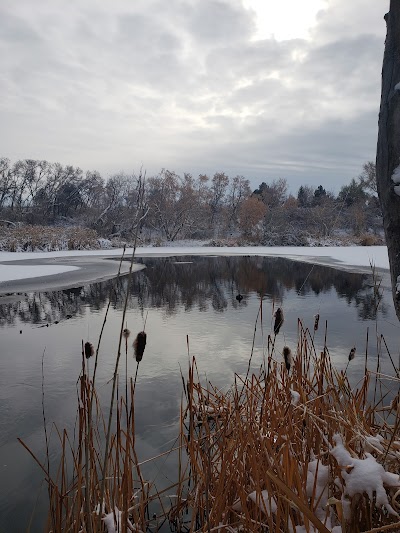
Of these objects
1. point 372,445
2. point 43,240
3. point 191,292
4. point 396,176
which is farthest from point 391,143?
point 43,240

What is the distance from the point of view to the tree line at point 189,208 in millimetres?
39500

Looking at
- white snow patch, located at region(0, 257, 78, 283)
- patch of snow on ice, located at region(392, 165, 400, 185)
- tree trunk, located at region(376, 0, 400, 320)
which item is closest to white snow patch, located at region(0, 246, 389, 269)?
white snow patch, located at region(0, 257, 78, 283)

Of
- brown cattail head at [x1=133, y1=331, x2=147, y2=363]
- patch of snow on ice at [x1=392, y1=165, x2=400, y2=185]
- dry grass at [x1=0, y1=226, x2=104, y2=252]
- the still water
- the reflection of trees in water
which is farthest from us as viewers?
dry grass at [x1=0, y1=226, x2=104, y2=252]

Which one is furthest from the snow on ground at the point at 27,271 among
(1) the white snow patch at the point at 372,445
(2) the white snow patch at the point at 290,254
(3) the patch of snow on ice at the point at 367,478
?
(3) the patch of snow on ice at the point at 367,478

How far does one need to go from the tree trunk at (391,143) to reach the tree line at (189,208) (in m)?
33.5

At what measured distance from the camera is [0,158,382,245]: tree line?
3950 centimetres

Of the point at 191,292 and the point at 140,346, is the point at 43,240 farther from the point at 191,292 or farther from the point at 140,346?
the point at 140,346

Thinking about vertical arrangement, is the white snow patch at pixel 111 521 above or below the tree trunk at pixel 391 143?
below

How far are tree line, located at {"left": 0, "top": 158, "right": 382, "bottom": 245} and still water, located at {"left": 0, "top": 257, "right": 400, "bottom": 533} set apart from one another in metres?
25.7

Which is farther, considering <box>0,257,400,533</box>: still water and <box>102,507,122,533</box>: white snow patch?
<box>0,257,400,533</box>: still water

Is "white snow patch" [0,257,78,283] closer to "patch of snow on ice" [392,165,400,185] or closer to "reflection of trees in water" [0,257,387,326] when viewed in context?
"reflection of trees in water" [0,257,387,326]

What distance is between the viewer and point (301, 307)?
863cm

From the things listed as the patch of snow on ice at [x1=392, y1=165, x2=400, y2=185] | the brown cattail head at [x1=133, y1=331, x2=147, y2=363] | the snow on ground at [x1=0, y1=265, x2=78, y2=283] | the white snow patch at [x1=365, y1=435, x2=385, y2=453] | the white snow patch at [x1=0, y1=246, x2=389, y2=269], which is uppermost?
the patch of snow on ice at [x1=392, y1=165, x2=400, y2=185]

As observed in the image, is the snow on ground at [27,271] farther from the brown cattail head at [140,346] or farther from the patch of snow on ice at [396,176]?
the patch of snow on ice at [396,176]
